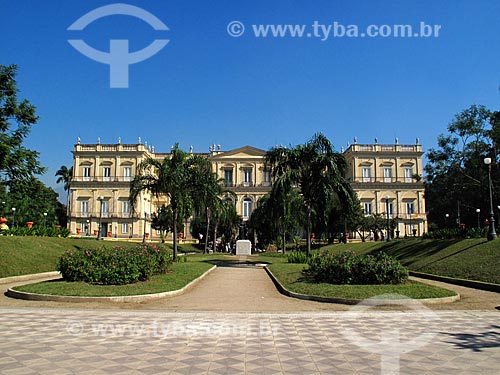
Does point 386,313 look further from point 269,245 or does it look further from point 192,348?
point 269,245

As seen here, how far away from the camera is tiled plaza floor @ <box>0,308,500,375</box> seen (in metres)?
5.44

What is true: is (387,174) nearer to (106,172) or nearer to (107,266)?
(106,172)

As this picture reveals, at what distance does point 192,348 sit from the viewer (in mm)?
6379

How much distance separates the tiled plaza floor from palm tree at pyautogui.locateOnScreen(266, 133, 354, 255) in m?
13.8

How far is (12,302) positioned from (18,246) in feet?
31.9

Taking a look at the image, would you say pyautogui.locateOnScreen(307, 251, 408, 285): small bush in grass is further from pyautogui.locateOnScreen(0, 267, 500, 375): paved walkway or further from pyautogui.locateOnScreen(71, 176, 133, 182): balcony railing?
pyautogui.locateOnScreen(71, 176, 133, 182): balcony railing

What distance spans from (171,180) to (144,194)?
159ft

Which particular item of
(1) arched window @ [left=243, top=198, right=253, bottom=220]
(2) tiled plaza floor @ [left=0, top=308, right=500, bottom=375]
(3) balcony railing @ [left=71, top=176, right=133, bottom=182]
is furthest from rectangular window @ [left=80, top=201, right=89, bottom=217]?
(2) tiled plaza floor @ [left=0, top=308, right=500, bottom=375]

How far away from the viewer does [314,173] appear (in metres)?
23.7

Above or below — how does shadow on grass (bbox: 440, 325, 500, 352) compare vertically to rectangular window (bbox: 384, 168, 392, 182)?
below

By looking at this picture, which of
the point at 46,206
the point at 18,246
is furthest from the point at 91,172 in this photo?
the point at 18,246

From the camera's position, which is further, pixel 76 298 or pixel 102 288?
pixel 102 288

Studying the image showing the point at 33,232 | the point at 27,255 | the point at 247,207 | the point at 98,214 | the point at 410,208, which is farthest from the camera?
the point at 247,207

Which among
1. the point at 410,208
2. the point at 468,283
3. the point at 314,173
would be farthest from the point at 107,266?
the point at 410,208
